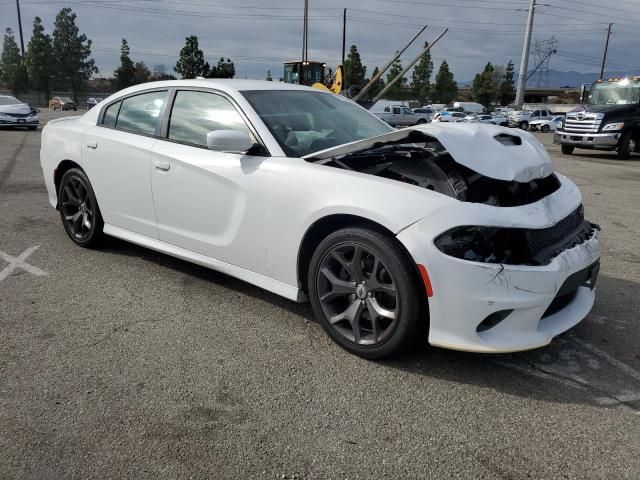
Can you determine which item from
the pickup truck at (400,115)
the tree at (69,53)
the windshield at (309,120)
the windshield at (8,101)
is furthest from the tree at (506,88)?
the windshield at (309,120)

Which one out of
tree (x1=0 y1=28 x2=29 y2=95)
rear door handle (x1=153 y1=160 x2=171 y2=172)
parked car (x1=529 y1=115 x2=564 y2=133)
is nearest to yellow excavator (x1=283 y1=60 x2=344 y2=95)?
rear door handle (x1=153 y1=160 x2=171 y2=172)

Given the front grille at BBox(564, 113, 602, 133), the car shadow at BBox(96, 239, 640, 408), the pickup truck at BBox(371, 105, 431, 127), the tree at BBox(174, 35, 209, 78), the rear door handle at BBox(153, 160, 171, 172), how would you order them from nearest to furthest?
the car shadow at BBox(96, 239, 640, 408) → the rear door handle at BBox(153, 160, 171, 172) → the front grille at BBox(564, 113, 602, 133) → the pickup truck at BBox(371, 105, 431, 127) → the tree at BBox(174, 35, 209, 78)

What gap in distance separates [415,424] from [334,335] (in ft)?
2.60

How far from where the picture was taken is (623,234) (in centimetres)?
591

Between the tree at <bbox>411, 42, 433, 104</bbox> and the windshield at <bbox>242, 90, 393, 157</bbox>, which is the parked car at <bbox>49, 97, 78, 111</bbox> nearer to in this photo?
the tree at <bbox>411, 42, 433, 104</bbox>

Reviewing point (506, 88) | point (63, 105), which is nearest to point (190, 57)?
point (63, 105)

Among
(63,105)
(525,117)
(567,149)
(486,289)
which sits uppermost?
(486,289)

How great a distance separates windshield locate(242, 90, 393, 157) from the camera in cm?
Result: 346

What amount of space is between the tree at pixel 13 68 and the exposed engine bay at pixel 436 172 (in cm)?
7414

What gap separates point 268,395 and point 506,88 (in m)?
89.8

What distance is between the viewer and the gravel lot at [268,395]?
2127 mm

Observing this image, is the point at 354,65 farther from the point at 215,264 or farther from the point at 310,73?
the point at 215,264

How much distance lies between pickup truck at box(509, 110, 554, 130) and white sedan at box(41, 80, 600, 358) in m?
40.1

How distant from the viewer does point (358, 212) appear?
9.14 feet
